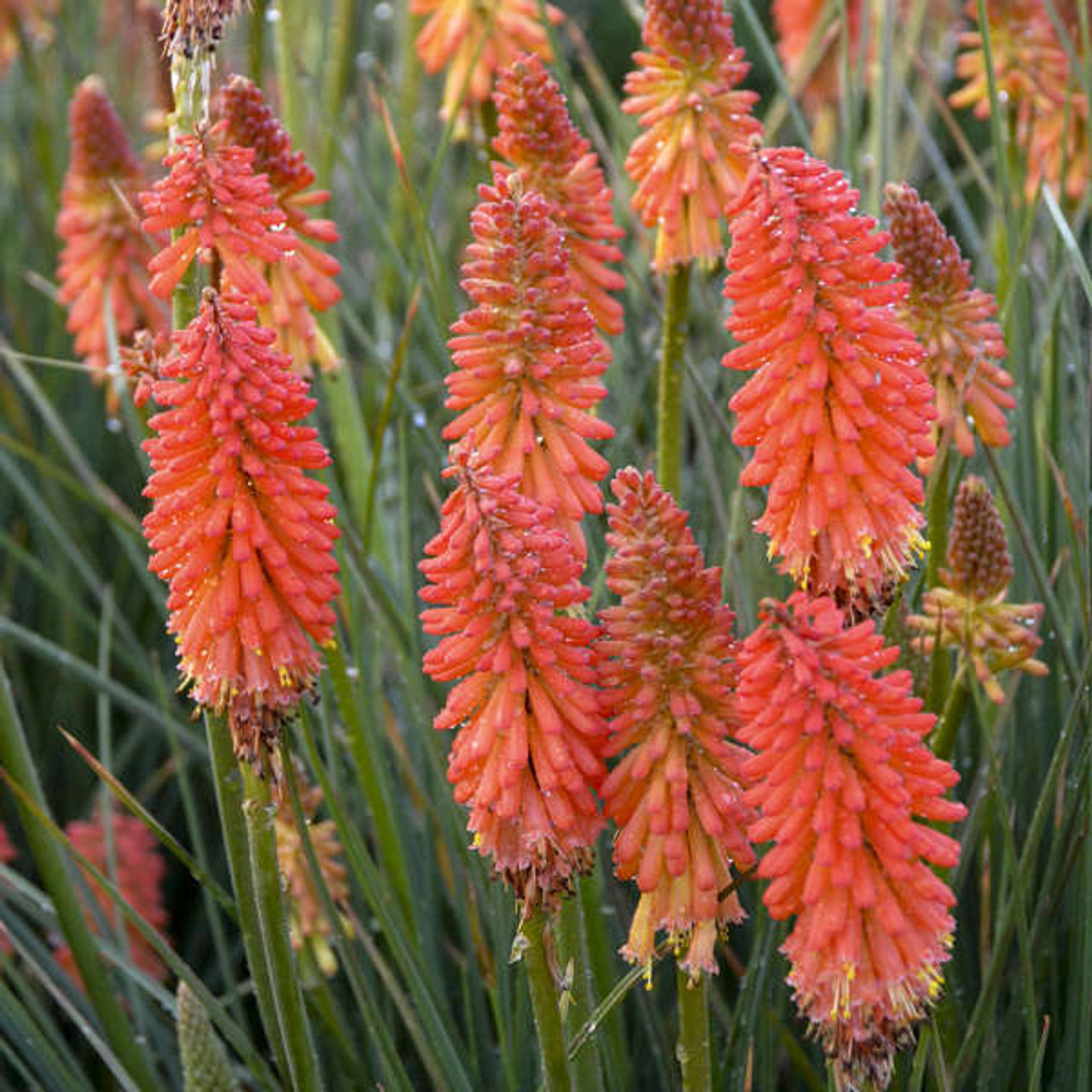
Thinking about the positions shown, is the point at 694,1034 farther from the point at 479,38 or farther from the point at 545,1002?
the point at 479,38

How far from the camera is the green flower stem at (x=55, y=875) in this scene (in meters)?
2.23

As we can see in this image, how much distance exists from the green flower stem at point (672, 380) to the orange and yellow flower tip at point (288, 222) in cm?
58

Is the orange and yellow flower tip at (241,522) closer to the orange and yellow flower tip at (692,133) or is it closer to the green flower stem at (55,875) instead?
the green flower stem at (55,875)

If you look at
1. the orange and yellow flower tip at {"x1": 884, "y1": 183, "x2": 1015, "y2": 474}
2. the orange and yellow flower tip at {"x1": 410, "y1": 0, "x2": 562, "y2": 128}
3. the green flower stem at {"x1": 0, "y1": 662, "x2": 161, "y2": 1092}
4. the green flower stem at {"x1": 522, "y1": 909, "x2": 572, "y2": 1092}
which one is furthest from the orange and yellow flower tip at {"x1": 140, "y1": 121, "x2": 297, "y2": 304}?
the orange and yellow flower tip at {"x1": 410, "y1": 0, "x2": 562, "y2": 128}

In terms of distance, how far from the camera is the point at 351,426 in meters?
3.62

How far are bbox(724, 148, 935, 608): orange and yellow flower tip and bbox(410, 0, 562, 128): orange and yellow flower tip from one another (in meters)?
1.65

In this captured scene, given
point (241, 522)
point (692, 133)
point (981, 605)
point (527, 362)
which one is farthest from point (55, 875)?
point (692, 133)

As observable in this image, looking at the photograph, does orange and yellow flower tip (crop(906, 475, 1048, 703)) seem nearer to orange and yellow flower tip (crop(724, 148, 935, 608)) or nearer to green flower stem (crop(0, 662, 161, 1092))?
orange and yellow flower tip (crop(724, 148, 935, 608))

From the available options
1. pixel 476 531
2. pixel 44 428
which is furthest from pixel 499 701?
pixel 44 428

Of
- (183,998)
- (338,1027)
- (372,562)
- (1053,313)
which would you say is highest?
(1053,313)

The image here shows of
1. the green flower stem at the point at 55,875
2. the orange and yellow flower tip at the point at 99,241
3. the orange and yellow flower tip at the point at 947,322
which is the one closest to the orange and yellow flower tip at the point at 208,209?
the green flower stem at the point at 55,875

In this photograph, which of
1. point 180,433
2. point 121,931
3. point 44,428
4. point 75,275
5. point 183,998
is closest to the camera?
point 180,433

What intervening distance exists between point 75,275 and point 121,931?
1.77 meters

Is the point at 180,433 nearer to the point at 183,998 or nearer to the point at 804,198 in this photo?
the point at 804,198
